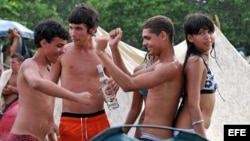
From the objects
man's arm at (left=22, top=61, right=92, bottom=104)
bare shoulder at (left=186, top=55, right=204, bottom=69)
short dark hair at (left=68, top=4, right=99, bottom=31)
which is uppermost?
short dark hair at (left=68, top=4, right=99, bottom=31)

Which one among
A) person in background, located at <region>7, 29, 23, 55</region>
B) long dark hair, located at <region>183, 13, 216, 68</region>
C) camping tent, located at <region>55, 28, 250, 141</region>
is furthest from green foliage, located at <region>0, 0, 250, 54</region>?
long dark hair, located at <region>183, 13, 216, 68</region>

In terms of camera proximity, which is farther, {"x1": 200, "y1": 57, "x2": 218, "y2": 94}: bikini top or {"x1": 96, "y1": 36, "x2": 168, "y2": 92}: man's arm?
{"x1": 200, "y1": 57, "x2": 218, "y2": 94}: bikini top

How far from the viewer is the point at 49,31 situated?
543 cm

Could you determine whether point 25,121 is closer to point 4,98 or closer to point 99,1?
point 4,98

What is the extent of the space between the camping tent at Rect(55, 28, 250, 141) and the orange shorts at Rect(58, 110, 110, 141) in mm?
2652

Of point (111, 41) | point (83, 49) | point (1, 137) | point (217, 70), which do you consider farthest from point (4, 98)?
point (111, 41)

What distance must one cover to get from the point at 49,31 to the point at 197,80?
125 cm

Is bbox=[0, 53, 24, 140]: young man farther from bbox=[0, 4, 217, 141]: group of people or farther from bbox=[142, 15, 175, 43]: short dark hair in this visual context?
bbox=[142, 15, 175, 43]: short dark hair

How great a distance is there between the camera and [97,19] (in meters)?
5.69

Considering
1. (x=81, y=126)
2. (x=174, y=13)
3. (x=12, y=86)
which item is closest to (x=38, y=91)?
(x=81, y=126)

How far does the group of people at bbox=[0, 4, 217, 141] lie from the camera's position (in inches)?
193

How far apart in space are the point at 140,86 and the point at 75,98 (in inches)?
18.5

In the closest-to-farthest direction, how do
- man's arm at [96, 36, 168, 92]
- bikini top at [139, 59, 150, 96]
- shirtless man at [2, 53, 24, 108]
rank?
man's arm at [96, 36, 168, 92] → bikini top at [139, 59, 150, 96] → shirtless man at [2, 53, 24, 108]

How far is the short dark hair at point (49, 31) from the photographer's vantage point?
542 centimetres
